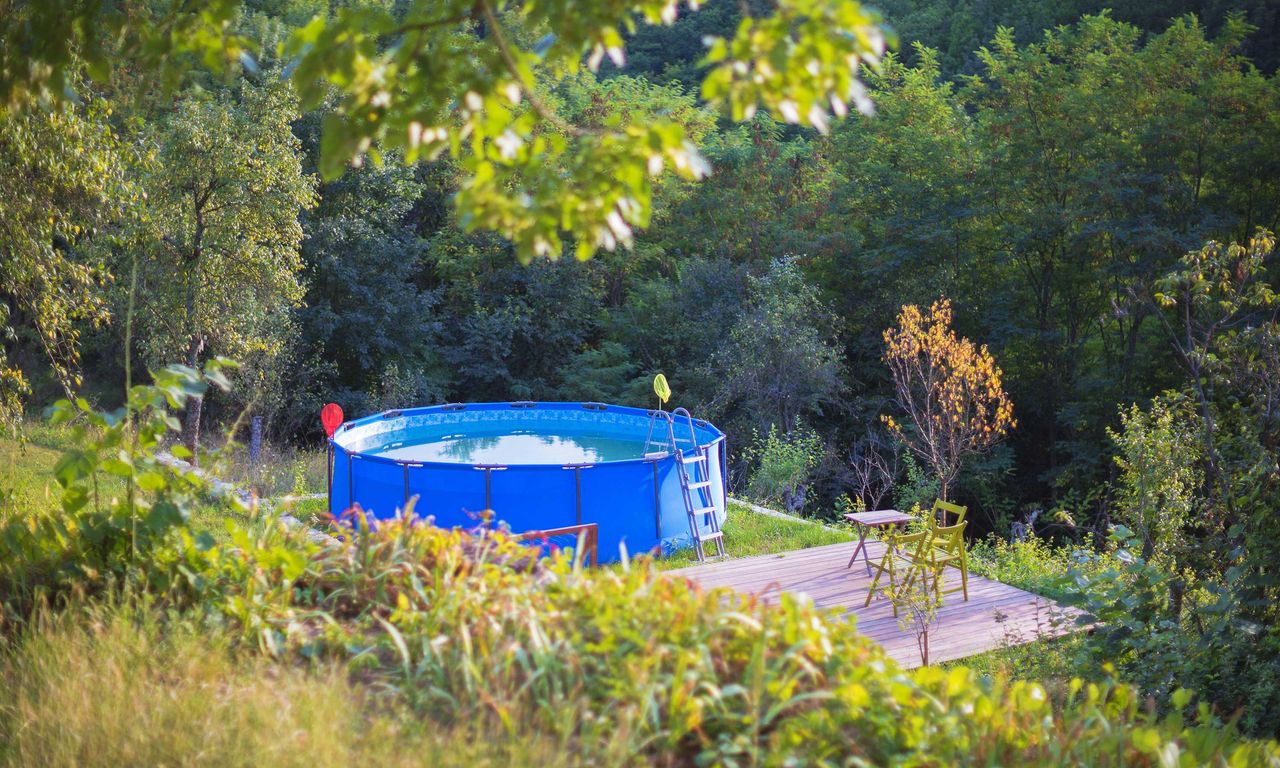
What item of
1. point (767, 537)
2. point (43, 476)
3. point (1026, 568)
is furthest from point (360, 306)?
point (1026, 568)

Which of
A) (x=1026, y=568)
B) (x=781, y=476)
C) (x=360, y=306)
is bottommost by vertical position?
(x=1026, y=568)

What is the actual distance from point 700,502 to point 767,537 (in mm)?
749

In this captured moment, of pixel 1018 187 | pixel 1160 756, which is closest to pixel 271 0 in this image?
pixel 1018 187

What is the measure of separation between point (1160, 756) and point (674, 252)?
68.5 ft

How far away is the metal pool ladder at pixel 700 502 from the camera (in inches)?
354

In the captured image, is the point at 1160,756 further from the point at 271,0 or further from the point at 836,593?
the point at 271,0

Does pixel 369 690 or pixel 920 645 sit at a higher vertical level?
pixel 369 690

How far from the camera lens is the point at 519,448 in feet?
44.4

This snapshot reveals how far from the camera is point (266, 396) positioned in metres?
15.9

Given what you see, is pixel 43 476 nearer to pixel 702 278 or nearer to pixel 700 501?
pixel 700 501

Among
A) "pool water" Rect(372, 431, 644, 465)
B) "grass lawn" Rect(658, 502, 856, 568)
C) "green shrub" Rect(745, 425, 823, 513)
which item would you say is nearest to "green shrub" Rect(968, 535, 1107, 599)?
"grass lawn" Rect(658, 502, 856, 568)

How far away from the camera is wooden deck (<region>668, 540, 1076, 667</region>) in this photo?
21.1ft

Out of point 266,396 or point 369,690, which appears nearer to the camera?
point 369,690

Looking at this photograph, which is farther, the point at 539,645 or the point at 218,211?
the point at 218,211
